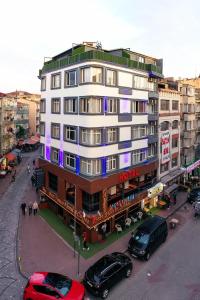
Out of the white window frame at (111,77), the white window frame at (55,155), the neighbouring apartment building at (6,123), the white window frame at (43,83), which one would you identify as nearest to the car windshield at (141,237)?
the white window frame at (55,155)

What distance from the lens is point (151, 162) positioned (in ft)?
141

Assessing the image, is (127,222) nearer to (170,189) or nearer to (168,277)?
(168,277)

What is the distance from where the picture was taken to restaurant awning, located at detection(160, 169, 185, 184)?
1845 inches

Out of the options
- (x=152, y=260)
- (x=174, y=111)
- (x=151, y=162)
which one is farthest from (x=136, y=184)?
(x=174, y=111)

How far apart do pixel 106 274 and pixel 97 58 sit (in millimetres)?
22245

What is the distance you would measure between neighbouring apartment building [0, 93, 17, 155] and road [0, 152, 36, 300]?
62.2 ft

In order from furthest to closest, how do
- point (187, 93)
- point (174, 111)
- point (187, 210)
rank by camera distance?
1. point (187, 93)
2. point (174, 111)
3. point (187, 210)

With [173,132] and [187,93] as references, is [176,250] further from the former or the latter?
[187,93]

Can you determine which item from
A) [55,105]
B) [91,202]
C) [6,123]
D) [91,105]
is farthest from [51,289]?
[6,123]

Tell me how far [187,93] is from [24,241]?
42.3 metres

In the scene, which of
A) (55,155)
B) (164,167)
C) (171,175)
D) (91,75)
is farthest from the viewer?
(171,175)

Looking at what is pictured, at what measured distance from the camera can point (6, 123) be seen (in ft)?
245

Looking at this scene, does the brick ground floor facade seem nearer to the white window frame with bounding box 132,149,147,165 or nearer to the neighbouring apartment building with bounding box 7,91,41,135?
the white window frame with bounding box 132,149,147,165

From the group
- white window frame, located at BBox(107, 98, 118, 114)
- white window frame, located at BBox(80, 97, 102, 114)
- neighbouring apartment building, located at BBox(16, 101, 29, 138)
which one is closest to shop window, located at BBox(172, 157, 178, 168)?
white window frame, located at BBox(107, 98, 118, 114)
